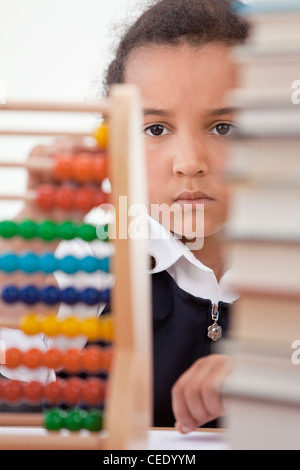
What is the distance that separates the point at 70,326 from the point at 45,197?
4.5 inches

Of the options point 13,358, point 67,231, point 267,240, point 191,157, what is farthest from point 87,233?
point 191,157

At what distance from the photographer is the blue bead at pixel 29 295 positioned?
1.99 ft

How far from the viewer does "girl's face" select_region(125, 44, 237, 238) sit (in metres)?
1.14

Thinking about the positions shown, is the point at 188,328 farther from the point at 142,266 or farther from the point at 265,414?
the point at 265,414

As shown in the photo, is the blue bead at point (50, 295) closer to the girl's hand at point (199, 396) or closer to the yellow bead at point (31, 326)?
the yellow bead at point (31, 326)

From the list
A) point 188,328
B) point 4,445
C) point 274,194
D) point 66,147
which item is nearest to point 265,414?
point 274,194

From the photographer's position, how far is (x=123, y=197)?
0.51 metres

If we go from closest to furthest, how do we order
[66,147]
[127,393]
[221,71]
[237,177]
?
[237,177]
[127,393]
[66,147]
[221,71]

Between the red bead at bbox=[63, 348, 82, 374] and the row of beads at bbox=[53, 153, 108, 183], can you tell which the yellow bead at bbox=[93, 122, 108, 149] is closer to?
the row of beads at bbox=[53, 153, 108, 183]

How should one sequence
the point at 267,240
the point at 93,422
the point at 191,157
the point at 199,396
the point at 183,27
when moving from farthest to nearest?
the point at 183,27
the point at 191,157
the point at 199,396
the point at 93,422
the point at 267,240

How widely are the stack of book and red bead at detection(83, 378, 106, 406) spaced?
20 centimetres

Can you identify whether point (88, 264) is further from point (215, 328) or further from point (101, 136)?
point (215, 328)

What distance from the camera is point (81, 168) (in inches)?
23.1

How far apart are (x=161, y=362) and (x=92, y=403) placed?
25.7 inches
